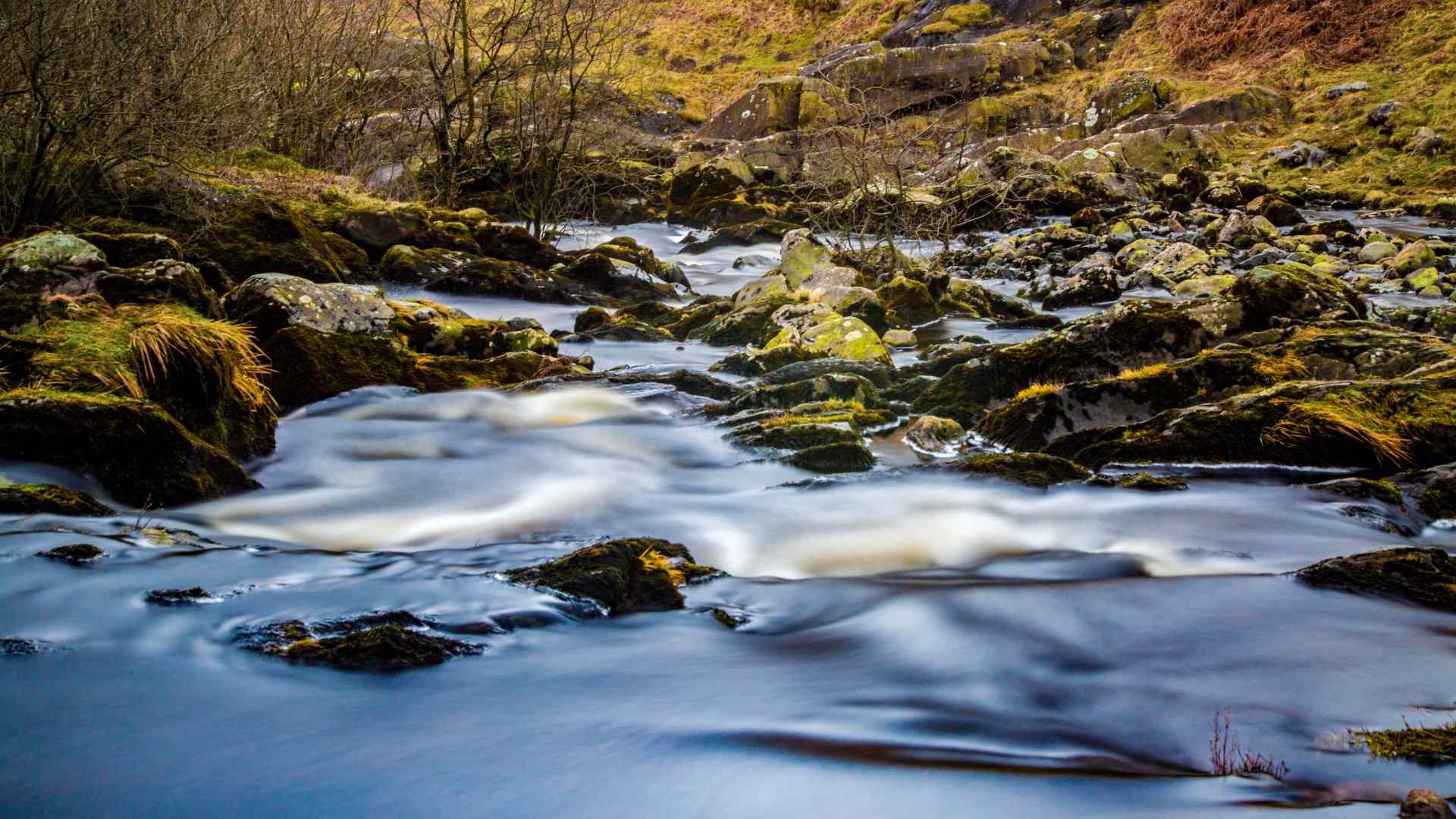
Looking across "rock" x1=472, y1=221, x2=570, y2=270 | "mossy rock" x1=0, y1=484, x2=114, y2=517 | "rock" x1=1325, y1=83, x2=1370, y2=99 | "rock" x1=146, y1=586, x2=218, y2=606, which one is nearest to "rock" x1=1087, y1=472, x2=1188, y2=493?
"rock" x1=146, y1=586, x2=218, y2=606

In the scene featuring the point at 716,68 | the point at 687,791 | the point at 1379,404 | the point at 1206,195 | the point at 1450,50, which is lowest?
the point at 687,791

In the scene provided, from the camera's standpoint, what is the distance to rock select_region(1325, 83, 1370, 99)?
1132 inches

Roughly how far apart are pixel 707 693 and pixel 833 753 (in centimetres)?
69

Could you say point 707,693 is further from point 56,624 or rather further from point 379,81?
point 379,81

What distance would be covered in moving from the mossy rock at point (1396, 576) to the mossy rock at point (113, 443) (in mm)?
5757

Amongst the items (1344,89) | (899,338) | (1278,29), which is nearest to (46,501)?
(899,338)

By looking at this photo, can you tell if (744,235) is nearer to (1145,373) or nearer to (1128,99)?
(1145,373)

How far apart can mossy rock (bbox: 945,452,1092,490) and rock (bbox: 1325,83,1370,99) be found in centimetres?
2941

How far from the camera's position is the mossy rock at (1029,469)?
6.23 meters

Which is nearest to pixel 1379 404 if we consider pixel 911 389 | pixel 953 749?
pixel 911 389

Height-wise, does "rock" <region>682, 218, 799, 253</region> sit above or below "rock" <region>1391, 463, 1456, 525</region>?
above

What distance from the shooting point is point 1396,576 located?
4156 millimetres

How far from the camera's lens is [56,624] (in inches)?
142

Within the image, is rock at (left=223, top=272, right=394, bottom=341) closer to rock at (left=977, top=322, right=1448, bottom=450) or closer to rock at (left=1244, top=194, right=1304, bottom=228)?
rock at (left=977, top=322, right=1448, bottom=450)
